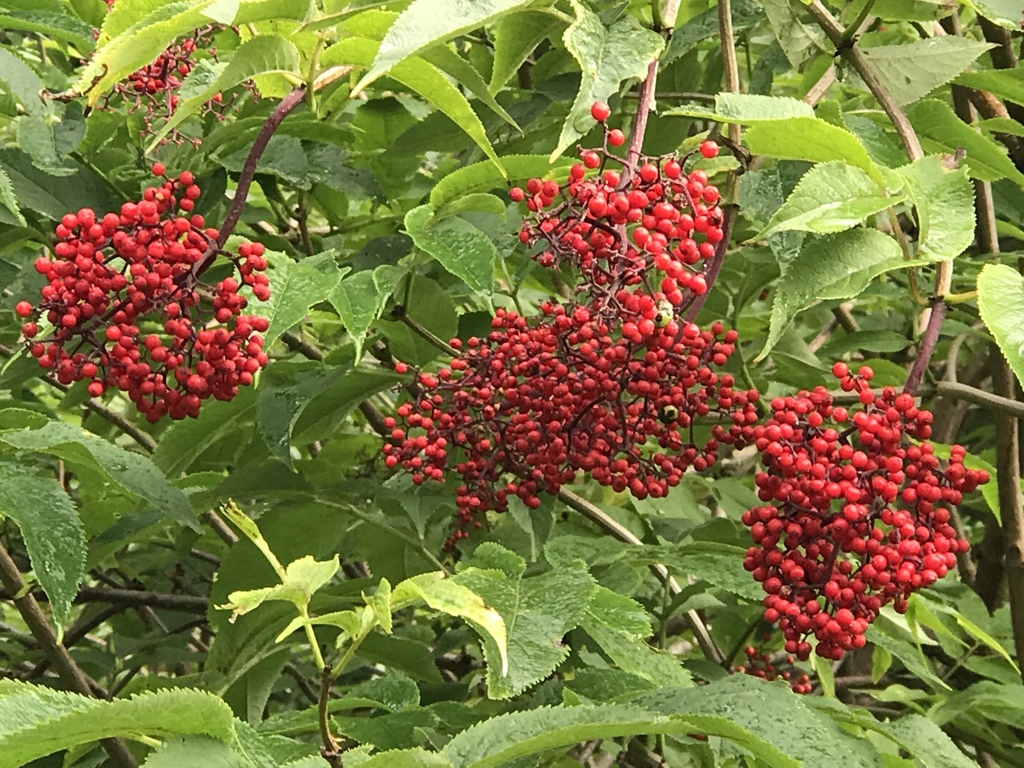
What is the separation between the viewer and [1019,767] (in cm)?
172

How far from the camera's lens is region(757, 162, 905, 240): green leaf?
0.99m

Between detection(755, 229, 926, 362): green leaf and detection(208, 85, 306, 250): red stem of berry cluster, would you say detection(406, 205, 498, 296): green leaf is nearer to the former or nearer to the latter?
detection(208, 85, 306, 250): red stem of berry cluster

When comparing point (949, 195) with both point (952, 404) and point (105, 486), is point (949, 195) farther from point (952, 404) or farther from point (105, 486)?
point (952, 404)

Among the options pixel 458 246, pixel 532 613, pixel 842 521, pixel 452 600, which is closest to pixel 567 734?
pixel 452 600

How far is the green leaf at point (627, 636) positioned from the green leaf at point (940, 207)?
0.44 m

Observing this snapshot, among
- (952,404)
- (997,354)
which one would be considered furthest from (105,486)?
(952,404)

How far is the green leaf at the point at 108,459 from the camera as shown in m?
1.14

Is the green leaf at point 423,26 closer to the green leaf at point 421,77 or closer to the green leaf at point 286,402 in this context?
the green leaf at point 421,77

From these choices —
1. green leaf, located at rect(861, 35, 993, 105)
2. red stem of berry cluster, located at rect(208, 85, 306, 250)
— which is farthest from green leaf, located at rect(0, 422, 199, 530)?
green leaf, located at rect(861, 35, 993, 105)

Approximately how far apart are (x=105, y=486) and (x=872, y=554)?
3.38ft

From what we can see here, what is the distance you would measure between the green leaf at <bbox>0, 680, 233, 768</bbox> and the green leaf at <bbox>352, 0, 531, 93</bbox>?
437 millimetres

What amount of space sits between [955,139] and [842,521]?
587 millimetres

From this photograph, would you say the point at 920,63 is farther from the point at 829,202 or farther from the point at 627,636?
the point at 627,636

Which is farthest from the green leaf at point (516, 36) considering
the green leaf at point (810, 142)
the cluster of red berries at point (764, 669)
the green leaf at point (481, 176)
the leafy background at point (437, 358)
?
the cluster of red berries at point (764, 669)
